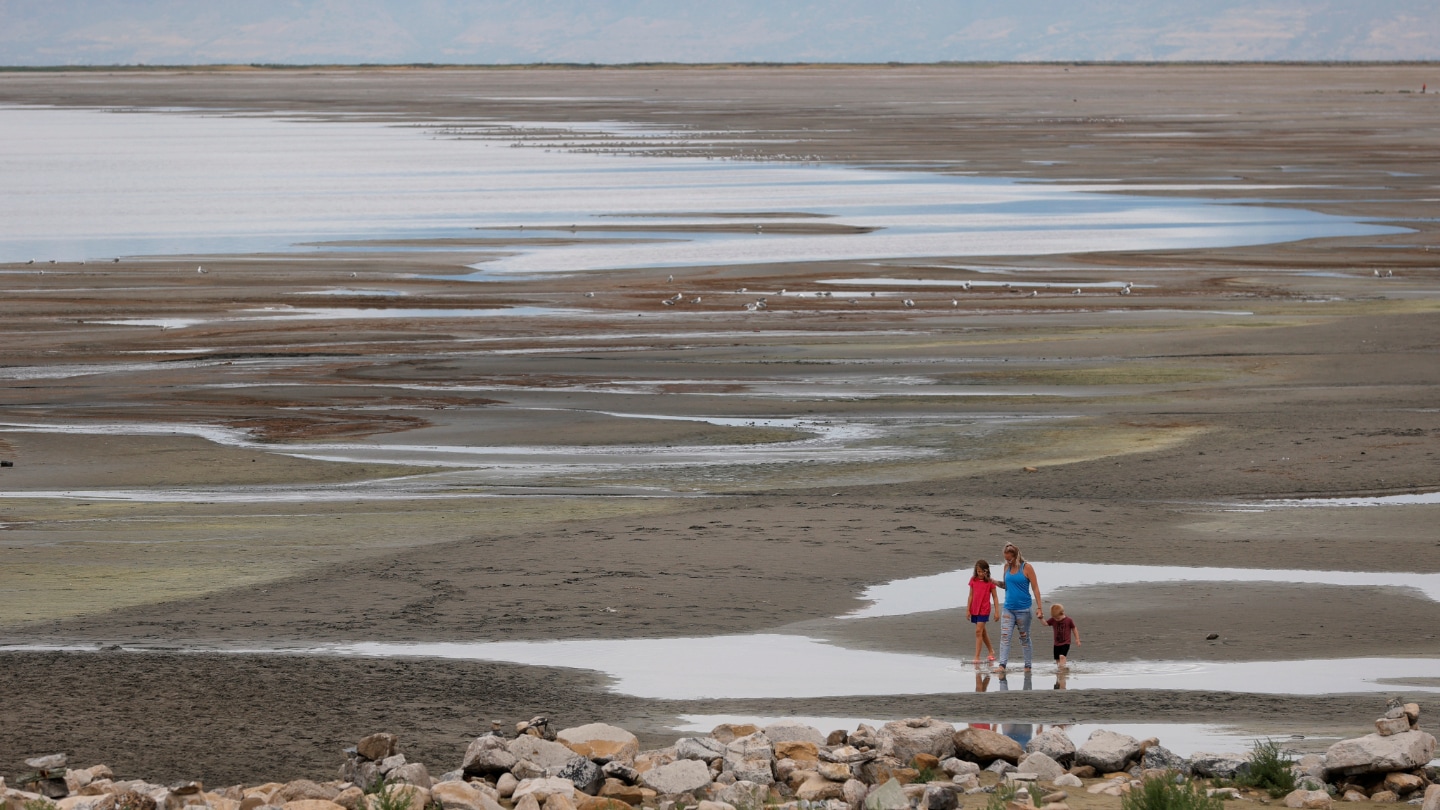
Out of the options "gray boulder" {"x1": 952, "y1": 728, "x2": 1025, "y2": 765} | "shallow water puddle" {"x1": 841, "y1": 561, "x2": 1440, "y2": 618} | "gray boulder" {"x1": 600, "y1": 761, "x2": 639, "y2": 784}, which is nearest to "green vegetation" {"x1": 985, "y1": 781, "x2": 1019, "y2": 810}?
"gray boulder" {"x1": 952, "y1": 728, "x2": 1025, "y2": 765}

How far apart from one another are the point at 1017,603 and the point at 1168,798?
456 cm

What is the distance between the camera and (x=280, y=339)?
1166 inches

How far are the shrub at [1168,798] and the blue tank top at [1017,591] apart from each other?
4.12m

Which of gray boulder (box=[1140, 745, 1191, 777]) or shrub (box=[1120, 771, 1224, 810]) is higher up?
gray boulder (box=[1140, 745, 1191, 777])

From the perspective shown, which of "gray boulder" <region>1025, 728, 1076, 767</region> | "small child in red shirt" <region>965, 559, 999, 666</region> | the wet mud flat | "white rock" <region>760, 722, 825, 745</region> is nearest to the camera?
"gray boulder" <region>1025, 728, 1076, 767</region>

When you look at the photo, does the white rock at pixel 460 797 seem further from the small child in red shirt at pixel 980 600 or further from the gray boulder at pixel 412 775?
the small child in red shirt at pixel 980 600

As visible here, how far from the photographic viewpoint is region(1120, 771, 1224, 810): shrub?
27.3 feet

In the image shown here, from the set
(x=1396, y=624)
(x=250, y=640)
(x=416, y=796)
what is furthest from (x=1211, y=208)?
(x=416, y=796)

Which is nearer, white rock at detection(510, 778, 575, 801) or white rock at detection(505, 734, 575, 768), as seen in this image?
white rock at detection(510, 778, 575, 801)

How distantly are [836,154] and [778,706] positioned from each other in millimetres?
64747

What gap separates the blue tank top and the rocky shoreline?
9.63ft

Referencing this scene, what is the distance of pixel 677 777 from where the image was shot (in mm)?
9320

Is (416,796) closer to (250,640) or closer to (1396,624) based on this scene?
(250,640)

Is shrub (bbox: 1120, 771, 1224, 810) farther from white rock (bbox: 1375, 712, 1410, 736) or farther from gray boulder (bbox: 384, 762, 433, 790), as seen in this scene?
gray boulder (bbox: 384, 762, 433, 790)
